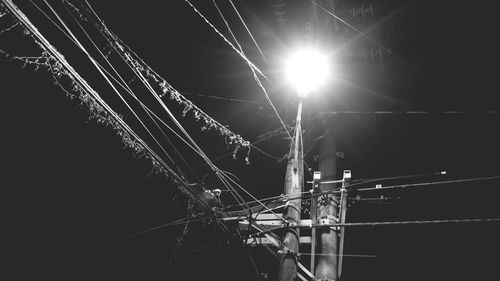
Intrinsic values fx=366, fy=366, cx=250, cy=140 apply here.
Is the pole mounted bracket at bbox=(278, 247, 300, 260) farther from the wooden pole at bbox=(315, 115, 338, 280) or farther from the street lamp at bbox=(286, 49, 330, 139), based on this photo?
the street lamp at bbox=(286, 49, 330, 139)

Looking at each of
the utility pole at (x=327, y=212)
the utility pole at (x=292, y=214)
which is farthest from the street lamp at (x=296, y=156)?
the utility pole at (x=327, y=212)

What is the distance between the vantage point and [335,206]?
668 centimetres

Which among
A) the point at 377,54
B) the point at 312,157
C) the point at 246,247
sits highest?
the point at 377,54

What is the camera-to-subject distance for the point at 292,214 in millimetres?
5910

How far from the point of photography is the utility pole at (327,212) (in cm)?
612

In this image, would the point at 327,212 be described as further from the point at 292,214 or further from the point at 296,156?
the point at 296,156

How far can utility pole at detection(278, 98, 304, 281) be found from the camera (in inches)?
214

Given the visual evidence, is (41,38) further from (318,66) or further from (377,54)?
(377,54)

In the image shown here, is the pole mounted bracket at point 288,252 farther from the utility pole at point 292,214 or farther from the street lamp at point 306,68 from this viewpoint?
the street lamp at point 306,68

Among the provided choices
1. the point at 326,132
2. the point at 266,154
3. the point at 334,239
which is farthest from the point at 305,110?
the point at 334,239

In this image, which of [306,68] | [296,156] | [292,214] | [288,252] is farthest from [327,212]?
[306,68]

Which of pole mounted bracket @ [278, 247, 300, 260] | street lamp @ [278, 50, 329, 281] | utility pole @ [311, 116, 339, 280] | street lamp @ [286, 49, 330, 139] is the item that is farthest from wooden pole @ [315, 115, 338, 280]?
street lamp @ [286, 49, 330, 139]

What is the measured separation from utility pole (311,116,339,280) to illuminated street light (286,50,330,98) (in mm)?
1131

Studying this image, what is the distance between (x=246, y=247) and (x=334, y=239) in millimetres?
1542
